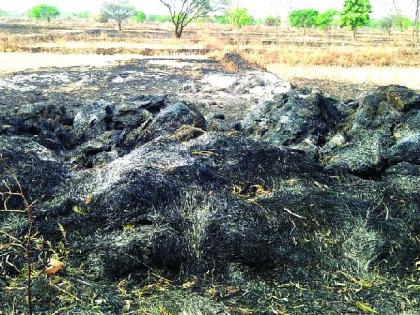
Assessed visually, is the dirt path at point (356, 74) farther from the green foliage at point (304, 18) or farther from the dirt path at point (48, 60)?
the green foliage at point (304, 18)

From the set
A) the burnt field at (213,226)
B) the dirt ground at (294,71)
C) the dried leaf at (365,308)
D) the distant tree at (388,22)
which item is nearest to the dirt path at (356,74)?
the dirt ground at (294,71)

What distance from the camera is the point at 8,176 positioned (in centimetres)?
440

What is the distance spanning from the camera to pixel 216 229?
3803mm

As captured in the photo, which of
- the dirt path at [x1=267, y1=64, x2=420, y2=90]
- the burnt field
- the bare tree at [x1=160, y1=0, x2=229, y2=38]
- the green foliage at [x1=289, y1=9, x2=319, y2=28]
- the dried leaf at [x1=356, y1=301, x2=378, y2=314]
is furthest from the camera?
the green foliage at [x1=289, y1=9, x2=319, y2=28]

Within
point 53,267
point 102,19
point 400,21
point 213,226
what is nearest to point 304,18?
point 400,21

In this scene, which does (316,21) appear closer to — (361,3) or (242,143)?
(361,3)

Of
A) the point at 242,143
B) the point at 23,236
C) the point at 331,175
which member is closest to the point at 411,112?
the point at 331,175

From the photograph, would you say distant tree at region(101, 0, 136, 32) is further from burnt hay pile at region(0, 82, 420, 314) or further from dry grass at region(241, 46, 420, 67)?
burnt hay pile at region(0, 82, 420, 314)

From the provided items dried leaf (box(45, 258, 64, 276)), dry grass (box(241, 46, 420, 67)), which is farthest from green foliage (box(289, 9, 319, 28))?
dried leaf (box(45, 258, 64, 276))

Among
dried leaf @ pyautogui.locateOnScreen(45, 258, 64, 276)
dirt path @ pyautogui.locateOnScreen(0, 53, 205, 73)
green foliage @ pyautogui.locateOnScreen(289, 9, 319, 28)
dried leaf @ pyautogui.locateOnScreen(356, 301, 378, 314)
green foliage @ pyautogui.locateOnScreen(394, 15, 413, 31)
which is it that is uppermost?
green foliage @ pyautogui.locateOnScreen(289, 9, 319, 28)

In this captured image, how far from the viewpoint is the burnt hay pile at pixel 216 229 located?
340cm

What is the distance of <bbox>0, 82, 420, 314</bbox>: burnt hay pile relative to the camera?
134 inches

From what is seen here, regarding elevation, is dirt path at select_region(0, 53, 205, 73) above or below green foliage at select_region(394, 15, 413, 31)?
below

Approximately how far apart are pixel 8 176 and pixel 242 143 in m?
2.30
